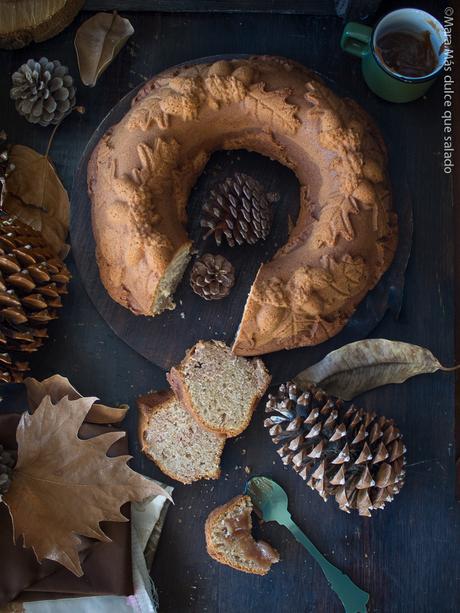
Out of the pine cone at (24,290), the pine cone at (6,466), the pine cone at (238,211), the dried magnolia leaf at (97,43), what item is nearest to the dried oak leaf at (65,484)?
the pine cone at (6,466)

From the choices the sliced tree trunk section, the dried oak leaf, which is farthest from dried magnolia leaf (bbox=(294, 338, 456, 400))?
the sliced tree trunk section

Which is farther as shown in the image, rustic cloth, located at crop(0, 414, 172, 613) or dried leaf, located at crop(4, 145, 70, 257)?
dried leaf, located at crop(4, 145, 70, 257)

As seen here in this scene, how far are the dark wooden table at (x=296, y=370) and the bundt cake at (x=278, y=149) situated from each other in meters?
0.14

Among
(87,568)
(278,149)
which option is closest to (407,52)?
(278,149)

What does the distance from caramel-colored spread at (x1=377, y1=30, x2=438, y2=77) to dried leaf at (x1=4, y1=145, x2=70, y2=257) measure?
0.84 meters

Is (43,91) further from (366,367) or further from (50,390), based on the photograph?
(366,367)

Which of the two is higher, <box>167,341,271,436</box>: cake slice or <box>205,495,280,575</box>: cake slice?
<box>167,341,271,436</box>: cake slice

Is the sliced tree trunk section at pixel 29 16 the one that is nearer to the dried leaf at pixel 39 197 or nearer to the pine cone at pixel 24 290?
the dried leaf at pixel 39 197

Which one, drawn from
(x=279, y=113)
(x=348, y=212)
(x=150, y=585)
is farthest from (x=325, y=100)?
(x=150, y=585)

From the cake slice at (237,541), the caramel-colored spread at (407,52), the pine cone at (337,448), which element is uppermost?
the caramel-colored spread at (407,52)

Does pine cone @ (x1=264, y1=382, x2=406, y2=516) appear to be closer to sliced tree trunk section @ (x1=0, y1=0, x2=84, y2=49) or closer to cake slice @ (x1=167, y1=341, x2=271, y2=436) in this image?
cake slice @ (x1=167, y1=341, x2=271, y2=436)

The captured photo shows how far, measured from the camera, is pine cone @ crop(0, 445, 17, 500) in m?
1.51

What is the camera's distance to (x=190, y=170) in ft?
5.49

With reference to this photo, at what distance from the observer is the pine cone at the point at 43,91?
66.6 inches
